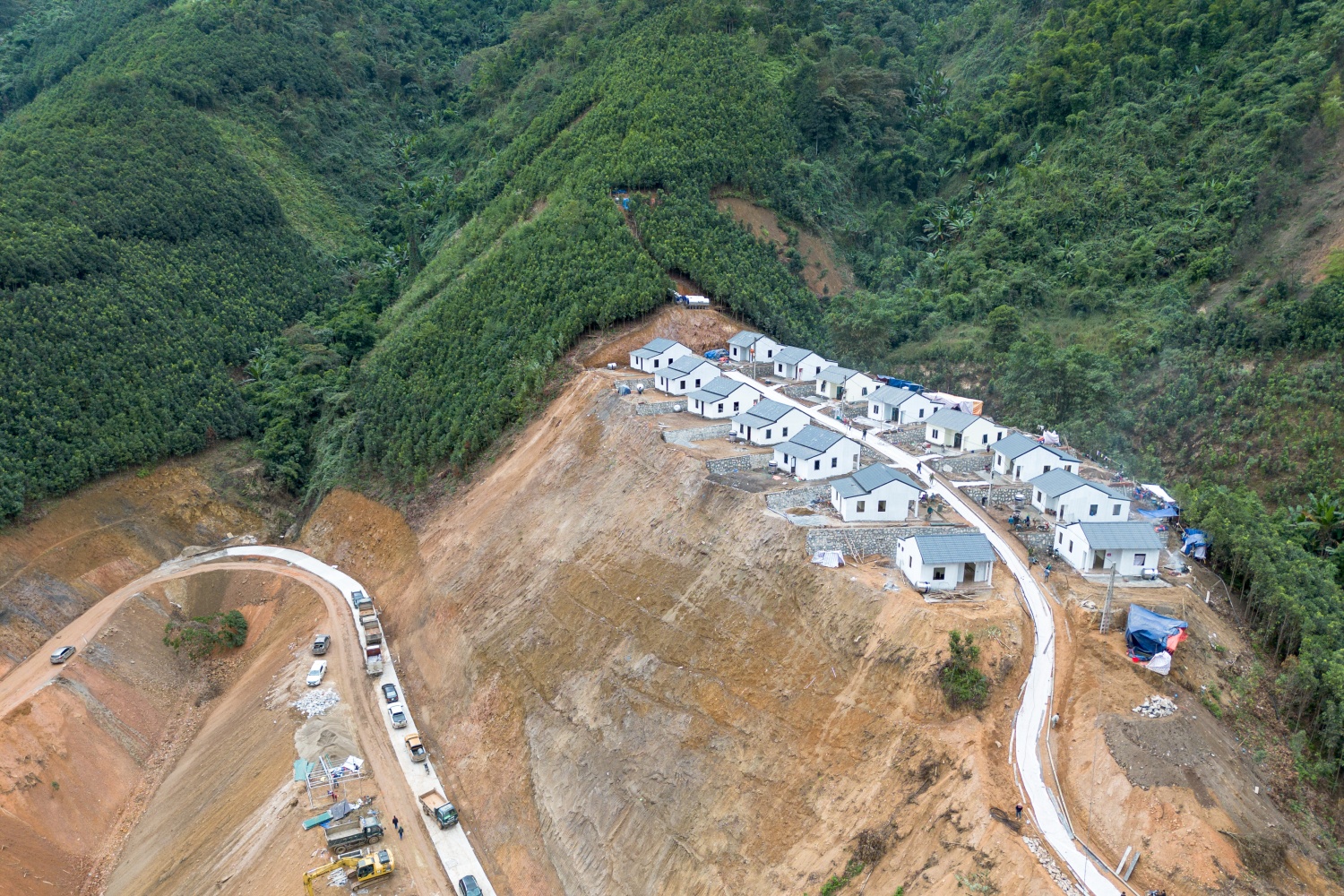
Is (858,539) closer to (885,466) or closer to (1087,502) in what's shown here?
(885,466)

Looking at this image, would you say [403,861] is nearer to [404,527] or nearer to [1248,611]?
[404,527]

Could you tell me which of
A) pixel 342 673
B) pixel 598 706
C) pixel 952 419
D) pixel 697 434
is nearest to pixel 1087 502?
pixel 952 419

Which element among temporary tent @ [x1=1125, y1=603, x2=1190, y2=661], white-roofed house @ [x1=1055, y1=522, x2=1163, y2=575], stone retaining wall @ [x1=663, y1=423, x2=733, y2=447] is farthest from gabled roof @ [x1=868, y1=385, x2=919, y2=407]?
temporary tent @ [x1=1125, y1=603, x2=1190, y2=661]

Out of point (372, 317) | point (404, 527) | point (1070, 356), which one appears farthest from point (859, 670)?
point (372, 317)

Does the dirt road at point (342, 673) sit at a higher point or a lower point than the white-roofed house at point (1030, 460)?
lower

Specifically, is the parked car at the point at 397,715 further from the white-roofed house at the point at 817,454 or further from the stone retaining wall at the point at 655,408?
the white-roofed house at the point at 817,454

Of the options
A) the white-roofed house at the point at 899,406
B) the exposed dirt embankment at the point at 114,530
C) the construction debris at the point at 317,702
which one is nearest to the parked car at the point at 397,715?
the construction debris at the point at 317,702

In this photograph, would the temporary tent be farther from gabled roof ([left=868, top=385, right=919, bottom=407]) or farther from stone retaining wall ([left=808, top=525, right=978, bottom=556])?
gabled roof ([left=868, top=385, right=919, bottom=407])
